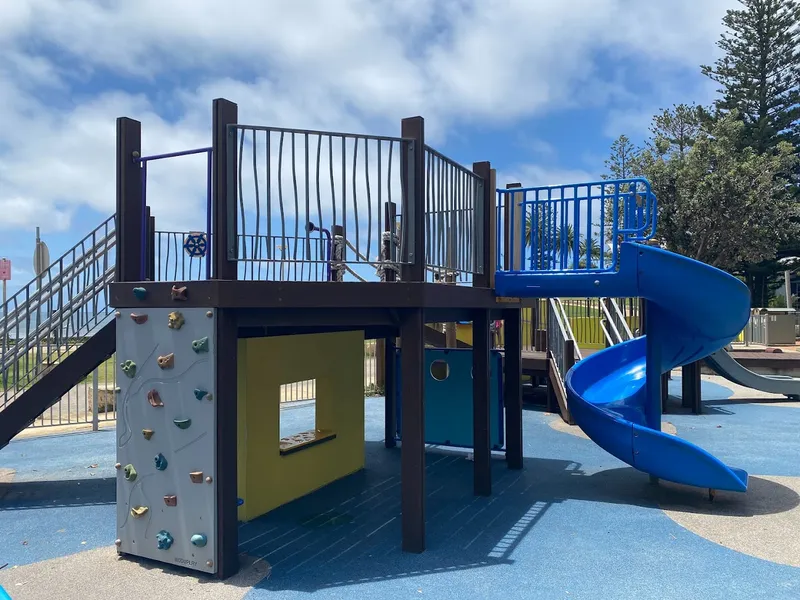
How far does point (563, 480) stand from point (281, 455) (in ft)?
11.8

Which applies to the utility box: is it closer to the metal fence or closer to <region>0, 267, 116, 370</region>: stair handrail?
the metal fence

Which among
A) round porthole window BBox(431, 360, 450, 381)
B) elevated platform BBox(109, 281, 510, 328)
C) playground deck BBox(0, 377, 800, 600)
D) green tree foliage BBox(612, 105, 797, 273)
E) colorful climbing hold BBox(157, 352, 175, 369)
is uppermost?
green tree foliage BBox(612, 105, 797, 273)

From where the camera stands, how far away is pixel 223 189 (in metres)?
4.77

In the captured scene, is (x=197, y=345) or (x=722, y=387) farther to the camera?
(x=722, y=387)

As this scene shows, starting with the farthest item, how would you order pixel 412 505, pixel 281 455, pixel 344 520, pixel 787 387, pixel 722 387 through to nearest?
pixel 722 387 < pixel 787 387 < pixel 281 455 < pixel 344 520 < pixel 412 505

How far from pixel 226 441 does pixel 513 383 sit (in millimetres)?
4600

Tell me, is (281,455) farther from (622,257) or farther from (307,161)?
(622,257)

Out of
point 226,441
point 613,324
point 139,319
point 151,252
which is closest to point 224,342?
point 226,441

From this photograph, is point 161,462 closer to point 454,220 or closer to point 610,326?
point 454,220

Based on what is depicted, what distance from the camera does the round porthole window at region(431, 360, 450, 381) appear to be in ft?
32.1

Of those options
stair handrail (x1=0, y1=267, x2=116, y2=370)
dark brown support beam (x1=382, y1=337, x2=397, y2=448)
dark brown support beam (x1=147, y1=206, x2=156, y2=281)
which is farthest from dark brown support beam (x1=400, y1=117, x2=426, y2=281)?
dark brown support beam (x1=382, y1=337, x2=397, y2=448)

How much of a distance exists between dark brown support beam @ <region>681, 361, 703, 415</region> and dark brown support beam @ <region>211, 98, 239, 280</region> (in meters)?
11.4

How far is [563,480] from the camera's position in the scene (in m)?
7.95

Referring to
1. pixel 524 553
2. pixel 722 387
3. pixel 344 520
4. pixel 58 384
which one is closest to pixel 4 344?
pixel 58 384
